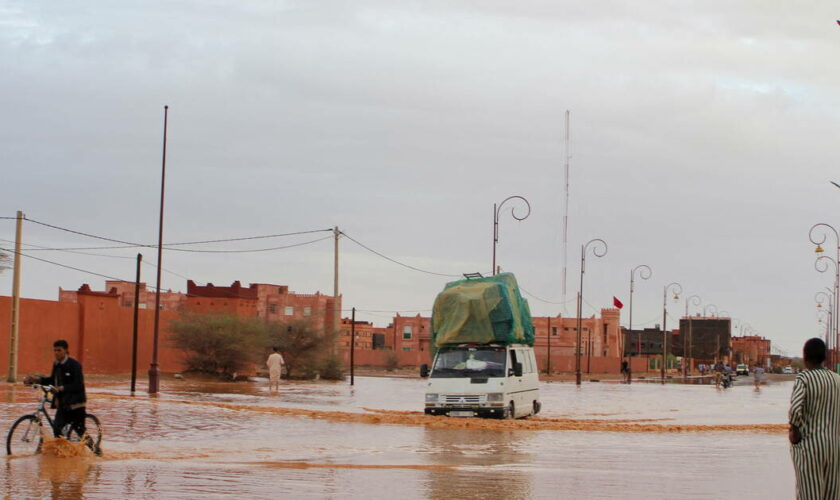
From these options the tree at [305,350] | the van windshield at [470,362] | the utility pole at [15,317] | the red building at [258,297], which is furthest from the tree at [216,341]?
the red building at [258,297]

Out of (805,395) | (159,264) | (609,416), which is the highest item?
(159,264)

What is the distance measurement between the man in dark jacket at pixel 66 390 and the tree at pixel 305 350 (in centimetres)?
4374

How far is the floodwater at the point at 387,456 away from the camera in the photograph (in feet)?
43.7

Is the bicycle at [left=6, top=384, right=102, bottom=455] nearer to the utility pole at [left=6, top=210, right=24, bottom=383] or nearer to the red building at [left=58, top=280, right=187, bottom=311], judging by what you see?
the utility pole at [left=6, top=210, right=24, bottom=383]

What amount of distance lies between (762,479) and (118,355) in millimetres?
40483

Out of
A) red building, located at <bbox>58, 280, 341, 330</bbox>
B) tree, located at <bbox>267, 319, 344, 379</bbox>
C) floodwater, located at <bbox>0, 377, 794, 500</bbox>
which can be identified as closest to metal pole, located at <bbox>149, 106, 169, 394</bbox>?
floodwater, located at <bbox>0, 377, 794, 500</bbox>

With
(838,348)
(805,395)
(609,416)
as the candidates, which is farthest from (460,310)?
(838,348)

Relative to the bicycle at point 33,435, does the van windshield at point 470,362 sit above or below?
above

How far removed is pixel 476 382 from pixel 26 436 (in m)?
12.7

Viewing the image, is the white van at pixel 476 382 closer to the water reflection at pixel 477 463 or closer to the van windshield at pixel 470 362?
the van windshield at pixel 470 362

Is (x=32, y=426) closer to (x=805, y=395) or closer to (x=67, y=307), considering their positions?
(x=805, y=395)

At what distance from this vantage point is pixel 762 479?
15.6 metres

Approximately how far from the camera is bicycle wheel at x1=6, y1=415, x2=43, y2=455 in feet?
52.6

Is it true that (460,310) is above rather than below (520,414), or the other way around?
above
